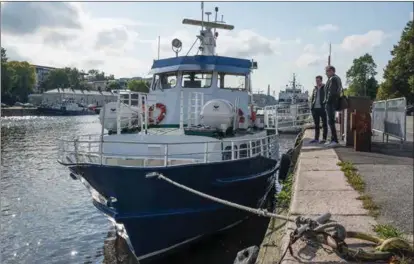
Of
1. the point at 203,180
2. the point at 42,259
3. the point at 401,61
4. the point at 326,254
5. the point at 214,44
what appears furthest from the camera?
the point at 401,61

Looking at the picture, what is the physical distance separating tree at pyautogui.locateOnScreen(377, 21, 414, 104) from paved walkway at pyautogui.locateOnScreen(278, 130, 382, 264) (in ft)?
139

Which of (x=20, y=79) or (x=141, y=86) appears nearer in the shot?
(x=141, y=86)

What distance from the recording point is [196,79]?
12953mm

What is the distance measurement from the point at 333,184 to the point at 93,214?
8002mm

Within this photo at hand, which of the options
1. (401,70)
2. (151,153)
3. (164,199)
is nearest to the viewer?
(164,199)

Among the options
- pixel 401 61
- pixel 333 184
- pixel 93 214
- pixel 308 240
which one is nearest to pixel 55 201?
pixel 93 214

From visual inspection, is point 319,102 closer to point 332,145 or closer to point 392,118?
point 332,145

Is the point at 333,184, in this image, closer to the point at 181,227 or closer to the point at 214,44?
the point at 181,227

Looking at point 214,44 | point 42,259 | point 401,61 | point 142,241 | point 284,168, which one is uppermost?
point 401,61

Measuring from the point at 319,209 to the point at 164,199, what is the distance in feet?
11.5

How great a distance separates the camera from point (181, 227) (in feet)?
29.1

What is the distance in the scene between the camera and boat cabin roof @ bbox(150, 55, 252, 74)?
41.3 ft

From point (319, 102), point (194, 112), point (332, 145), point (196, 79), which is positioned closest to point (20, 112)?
point (196, 79)

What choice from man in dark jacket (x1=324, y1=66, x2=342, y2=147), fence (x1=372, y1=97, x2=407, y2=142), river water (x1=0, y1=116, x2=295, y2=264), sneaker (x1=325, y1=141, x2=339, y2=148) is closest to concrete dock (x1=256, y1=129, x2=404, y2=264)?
river water (x1=0, y1=116, x2=295, y2=264)
